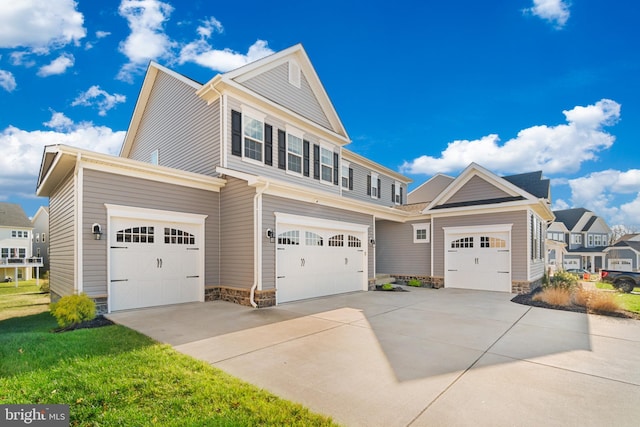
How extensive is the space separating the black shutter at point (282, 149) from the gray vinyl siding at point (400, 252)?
24.4 ft

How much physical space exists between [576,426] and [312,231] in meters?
8.62

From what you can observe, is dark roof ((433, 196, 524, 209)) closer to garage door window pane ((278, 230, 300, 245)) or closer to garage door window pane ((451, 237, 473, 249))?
garage door window pane ((451, 237, 473, 249))

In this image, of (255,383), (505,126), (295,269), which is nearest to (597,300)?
(295,269)

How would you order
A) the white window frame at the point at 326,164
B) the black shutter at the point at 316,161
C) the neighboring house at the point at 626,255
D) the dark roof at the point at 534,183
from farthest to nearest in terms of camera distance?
the neighboring house at the point at 626,255 < the dark roof at the point at 534,183 < the white window frame at the point at 326,164 < the black shutter at the point at 316,161

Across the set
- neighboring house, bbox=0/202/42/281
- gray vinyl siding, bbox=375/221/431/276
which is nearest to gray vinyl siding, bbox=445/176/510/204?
gray vinyl siding, bbox=375/221/431/276

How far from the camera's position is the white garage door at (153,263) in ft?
27.1

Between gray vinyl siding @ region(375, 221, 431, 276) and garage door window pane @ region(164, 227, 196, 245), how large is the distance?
34.7 feet

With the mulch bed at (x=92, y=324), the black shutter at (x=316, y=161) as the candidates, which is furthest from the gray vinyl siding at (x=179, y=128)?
the mulch bed at (x=92, y=324)

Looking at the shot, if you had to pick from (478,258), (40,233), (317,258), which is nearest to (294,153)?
(317,258)

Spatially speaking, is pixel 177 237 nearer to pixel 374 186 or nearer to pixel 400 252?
pixel 400 252

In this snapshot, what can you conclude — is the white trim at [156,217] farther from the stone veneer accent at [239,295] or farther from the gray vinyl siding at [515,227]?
the gray vinyl siding at [515,227]

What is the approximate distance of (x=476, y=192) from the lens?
47.5ft

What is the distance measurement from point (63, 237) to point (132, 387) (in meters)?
8.10

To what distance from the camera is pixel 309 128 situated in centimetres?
1348
